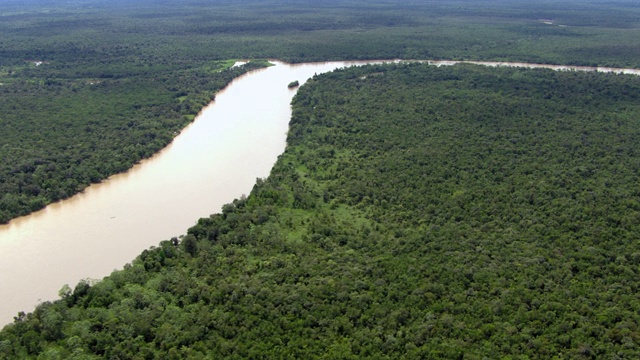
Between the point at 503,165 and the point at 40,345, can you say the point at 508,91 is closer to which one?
the point at 503,165

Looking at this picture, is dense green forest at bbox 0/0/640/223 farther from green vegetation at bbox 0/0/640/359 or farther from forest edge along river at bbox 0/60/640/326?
forest edge along river at bbox 0/60/640/326

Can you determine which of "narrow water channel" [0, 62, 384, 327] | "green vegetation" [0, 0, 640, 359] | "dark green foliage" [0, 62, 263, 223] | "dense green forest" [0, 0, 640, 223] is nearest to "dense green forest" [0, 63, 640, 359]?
"green vegetation" [0, 0, 640, 359]

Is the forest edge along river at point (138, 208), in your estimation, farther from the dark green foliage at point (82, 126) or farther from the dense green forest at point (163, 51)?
the dense green forest at point (163, 51)

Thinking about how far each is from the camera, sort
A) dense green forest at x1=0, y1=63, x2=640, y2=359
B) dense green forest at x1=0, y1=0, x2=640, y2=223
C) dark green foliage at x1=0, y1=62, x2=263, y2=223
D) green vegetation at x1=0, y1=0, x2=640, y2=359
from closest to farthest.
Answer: dense green forest at x1=0, y1=63, x2=640, y2=359
green vegetation at x1=0, y1=0, x2=640, y2=359
dark green foliage at x1=0, y1=62, x2=263, y2=223
dense green forest at x1=0, y1=0, x2=640, y2=223

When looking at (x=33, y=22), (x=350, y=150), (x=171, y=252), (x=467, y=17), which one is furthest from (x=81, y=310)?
(x=467, y=17)

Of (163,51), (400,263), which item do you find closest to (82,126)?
(400,263)

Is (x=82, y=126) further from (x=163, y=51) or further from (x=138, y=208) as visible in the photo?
(x=163, y=51)
